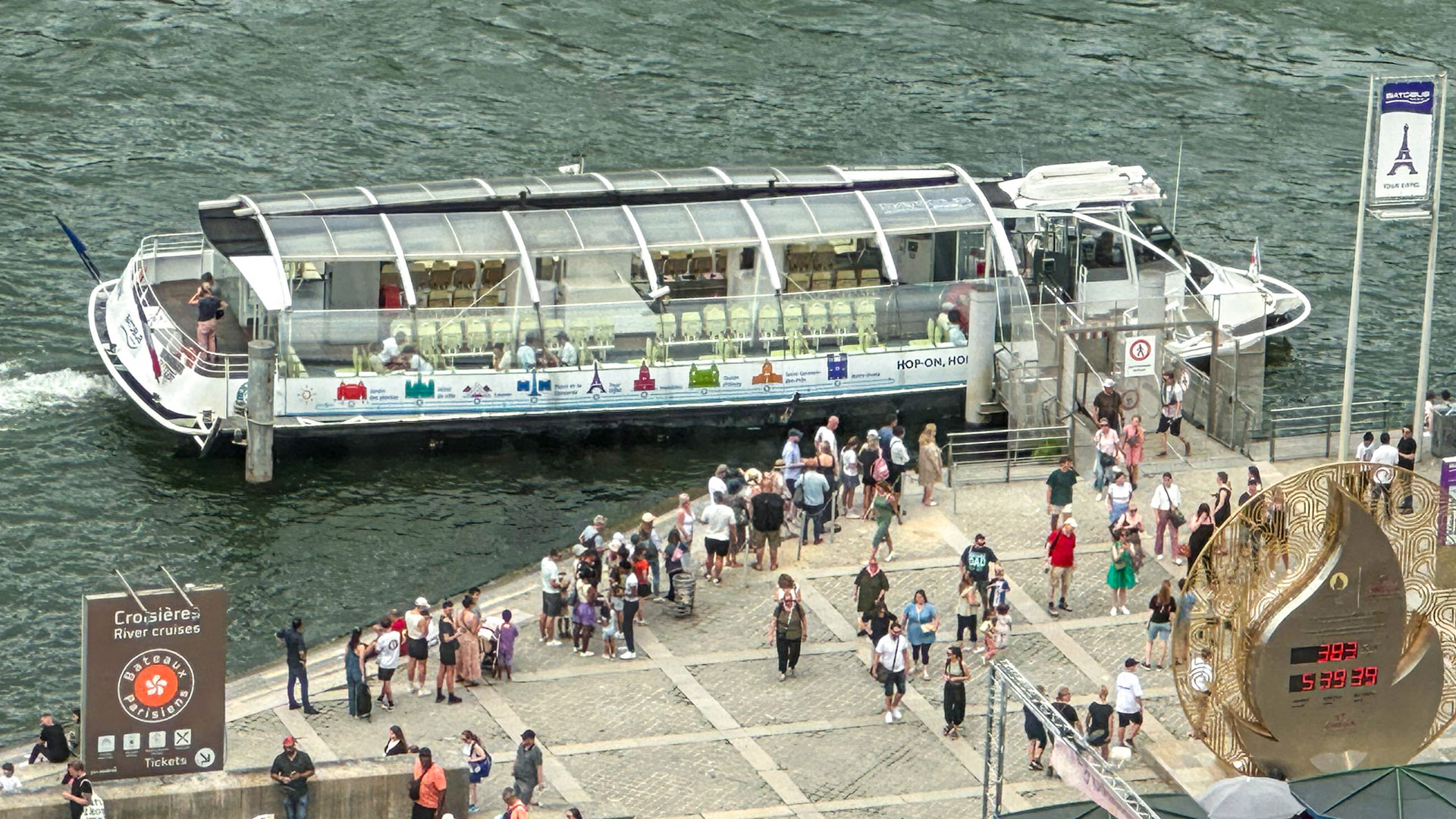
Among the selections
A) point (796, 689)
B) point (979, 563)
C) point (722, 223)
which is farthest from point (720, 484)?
point (722, 223)

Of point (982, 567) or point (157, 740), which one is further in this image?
point (982, 567)

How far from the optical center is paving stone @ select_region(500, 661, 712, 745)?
42562mm

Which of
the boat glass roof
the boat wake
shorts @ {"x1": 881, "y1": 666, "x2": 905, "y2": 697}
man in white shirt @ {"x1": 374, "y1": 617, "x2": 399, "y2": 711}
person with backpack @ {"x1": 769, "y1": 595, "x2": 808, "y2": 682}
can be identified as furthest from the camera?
the boat wake

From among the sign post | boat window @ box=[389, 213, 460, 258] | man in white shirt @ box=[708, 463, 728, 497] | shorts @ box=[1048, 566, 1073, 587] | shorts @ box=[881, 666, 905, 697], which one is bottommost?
shorts @ box=[881, 666, 905, 697]

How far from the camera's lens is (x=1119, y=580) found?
1815 inches

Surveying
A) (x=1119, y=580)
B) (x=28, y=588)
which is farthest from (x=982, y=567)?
(x=28, y=588)

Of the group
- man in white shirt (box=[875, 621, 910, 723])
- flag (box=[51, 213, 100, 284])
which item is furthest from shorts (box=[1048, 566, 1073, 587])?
flag (box=[51, 213, 100, 284])

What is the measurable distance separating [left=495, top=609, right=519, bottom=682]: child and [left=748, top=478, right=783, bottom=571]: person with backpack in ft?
18.2

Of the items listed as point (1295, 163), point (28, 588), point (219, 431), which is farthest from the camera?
point (1295, 163)

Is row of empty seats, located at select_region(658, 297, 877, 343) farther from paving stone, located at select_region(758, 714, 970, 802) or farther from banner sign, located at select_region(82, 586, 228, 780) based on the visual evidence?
banner sign, located at select_region(82, 586, 228, 780)

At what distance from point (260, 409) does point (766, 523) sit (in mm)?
12755

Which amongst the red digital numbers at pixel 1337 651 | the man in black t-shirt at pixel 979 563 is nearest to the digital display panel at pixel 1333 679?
the red digital numbers at pixel 1337 651

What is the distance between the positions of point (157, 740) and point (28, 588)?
1285 cm

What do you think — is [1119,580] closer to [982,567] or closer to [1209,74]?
[982,567]
